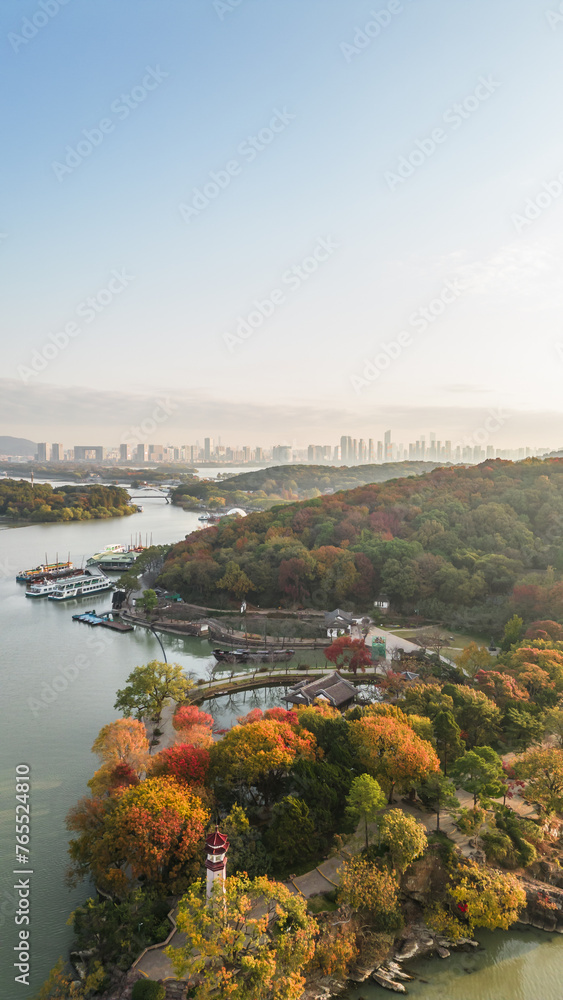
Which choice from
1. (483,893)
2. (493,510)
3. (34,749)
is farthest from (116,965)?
(493,510)

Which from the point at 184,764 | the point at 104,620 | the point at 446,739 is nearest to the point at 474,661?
the point at 446,739

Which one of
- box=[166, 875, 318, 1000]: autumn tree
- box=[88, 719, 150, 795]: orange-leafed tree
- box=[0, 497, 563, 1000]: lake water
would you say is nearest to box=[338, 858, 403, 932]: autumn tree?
box=[0, 497, 563, 1000]: lake water

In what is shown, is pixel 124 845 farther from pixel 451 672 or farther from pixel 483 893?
pixel 451 672

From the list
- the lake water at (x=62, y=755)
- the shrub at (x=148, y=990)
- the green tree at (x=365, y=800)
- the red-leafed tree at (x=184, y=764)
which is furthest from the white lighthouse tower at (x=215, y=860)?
the green tree at (x=365, y=800)

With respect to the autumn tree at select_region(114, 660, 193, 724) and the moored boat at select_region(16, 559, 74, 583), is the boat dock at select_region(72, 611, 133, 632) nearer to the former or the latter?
the moored boat at select_region(16, 559, 74, 583)

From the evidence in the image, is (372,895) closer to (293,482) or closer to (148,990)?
(148,990)

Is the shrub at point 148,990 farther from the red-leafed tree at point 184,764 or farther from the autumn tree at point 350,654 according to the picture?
the autumn tree at point 350,654
